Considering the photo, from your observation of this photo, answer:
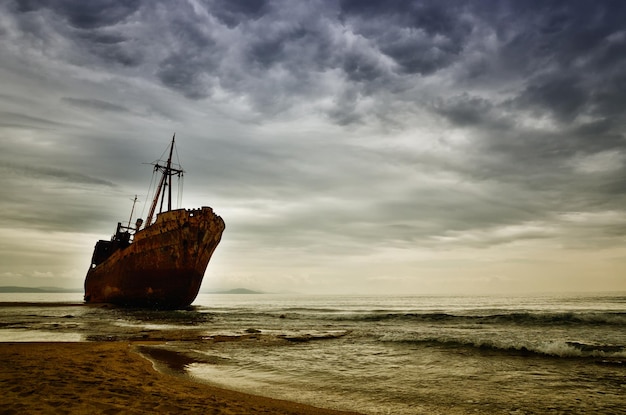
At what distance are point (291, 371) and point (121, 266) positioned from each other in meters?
36.6

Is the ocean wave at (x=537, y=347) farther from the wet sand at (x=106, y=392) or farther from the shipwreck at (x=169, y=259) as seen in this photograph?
the shipwreck at (x=169, y=259)

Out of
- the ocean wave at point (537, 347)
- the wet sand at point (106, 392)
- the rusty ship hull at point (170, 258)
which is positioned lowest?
the ocean wave at point (537, 347)

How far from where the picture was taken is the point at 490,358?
11570 mm

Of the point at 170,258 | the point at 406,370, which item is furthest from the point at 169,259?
the point at 406,370

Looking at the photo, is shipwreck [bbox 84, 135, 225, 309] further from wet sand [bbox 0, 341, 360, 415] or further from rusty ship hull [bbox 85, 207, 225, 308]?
wet sand [bbox 0, 341, 360, 415]

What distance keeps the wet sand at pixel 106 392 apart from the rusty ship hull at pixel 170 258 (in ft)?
84.1

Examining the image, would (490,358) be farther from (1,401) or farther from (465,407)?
(1,401)

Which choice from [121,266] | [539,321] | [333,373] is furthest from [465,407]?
[121,266]

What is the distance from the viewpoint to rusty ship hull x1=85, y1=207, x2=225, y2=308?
112 ft

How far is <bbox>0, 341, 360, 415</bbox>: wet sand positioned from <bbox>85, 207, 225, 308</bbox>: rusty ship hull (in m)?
25.6

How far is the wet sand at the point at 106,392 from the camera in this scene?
16.4ft

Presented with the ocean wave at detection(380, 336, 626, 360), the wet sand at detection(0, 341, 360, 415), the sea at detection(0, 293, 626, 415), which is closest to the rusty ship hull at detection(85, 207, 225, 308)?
the sea at detection(0, 293, 626, 415)

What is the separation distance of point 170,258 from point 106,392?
30.3 metres

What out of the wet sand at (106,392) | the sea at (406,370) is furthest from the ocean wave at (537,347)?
the wet sand at (106,392)
